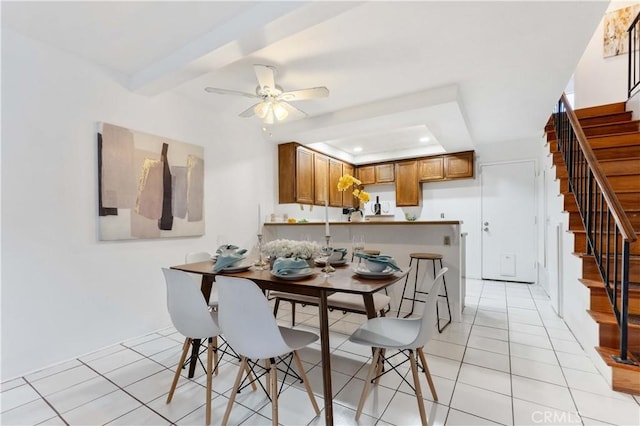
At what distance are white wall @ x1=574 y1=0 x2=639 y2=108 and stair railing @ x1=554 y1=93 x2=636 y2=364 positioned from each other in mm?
863

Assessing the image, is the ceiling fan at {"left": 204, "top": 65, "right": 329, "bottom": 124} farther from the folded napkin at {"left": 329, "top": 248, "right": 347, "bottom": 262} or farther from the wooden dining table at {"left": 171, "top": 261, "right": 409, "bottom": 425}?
the wooden dining table at {"left": 171, "top": 261, "right": 409, "bottom": 425}

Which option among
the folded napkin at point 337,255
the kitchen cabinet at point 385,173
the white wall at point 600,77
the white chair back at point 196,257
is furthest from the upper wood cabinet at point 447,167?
the white chair back at point 196,257

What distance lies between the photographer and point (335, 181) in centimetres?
587

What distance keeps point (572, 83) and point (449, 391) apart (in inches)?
214

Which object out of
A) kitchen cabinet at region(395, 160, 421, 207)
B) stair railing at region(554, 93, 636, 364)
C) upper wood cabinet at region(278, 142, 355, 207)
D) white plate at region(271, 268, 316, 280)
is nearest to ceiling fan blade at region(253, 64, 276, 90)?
white plate at region(271, 268, 316, 280)

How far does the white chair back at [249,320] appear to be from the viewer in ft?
4.74

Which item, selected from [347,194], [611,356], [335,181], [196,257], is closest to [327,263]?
[196,257]

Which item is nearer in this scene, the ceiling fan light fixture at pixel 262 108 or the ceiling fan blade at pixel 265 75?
the ceiling fan blade at pixel 265 75

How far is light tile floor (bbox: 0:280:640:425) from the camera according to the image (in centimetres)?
169

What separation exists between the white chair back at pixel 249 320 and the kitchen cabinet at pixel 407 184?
4.93 m

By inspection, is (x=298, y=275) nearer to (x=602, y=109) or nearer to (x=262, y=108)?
(x=262, y=108)

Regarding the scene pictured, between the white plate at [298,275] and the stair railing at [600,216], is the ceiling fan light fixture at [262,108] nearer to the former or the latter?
the white plate at [298,275]

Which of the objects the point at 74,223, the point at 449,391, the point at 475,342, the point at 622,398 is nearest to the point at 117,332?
the point at 74,223

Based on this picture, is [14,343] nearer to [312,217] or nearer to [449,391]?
[449,391]
